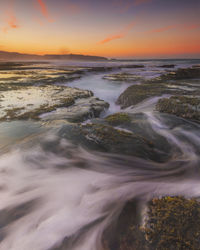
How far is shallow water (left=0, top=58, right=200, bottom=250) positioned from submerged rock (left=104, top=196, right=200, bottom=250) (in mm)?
269

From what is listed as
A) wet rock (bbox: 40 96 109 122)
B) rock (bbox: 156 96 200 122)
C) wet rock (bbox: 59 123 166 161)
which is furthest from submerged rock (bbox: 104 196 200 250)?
wet rock (bbox: 40 96 109 122)

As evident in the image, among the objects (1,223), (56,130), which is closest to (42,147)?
(56,130)

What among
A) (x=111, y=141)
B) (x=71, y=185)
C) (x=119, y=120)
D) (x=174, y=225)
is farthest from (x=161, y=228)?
(x=119, y=120)

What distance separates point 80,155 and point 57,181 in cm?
105

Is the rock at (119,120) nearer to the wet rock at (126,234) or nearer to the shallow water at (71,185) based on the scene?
the shallow water at (71,185)

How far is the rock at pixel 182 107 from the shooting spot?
6468mm

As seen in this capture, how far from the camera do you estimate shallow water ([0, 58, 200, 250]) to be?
8.38 feet

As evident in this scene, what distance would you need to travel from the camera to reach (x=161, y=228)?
2.18m

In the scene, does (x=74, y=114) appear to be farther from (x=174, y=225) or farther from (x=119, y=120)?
(x=174, y=225)

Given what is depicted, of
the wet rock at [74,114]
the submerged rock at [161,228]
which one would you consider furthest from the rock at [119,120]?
the submerged rock at [161,228]

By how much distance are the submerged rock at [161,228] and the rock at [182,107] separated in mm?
4793

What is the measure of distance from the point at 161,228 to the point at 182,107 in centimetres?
605

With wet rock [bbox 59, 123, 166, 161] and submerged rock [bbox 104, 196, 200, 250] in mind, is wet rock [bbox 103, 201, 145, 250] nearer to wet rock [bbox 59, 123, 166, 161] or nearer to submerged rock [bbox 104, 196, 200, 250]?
submerged rock [bbox 104, 196, 200, 250]

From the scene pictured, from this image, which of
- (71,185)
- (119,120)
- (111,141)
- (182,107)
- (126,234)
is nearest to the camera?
(126,234)
